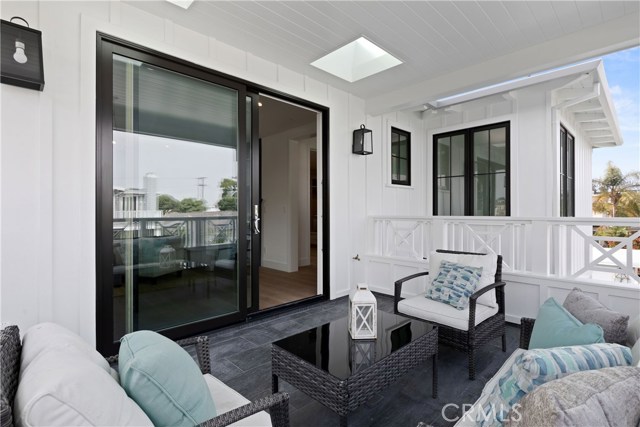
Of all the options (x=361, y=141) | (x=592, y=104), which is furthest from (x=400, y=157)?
(x=592, y=104)

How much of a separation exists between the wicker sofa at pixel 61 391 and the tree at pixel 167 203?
5.83ft

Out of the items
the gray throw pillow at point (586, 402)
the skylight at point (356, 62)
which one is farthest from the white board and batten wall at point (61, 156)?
the gray throw pillow at point (586, 402)

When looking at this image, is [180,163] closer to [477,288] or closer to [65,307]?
[65,307]

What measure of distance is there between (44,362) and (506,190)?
560cm

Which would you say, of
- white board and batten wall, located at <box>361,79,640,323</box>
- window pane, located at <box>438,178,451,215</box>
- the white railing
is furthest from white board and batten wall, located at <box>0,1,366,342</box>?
window pane, located at <box>438,178,451,215</box>

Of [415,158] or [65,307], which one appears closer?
[65,307]

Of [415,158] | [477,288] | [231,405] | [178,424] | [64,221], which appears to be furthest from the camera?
[415,158]

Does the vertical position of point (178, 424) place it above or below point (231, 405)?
above

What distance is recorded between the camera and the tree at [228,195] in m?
3.21

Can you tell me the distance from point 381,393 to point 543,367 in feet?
4.72

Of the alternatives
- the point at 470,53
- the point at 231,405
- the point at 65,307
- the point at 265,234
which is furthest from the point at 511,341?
the point at 265,234

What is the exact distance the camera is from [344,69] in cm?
397

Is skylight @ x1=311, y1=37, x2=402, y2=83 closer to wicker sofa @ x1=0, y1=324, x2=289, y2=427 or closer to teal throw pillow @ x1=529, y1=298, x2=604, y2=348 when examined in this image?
teal throw pillow @ x1=529, y1=298, x2=604, y2=348

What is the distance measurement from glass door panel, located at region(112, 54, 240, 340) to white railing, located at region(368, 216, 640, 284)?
2418 mm
